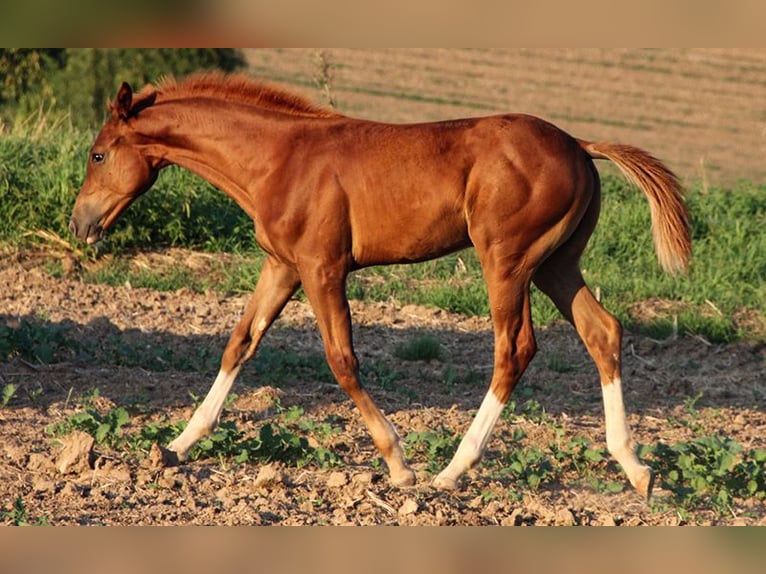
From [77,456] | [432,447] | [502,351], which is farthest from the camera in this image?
[432,447]

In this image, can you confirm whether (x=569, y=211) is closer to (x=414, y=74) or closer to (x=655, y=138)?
(x=655, y=138)

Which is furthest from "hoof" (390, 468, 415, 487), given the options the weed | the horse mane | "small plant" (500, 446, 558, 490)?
the horse mane

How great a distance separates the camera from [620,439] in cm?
614

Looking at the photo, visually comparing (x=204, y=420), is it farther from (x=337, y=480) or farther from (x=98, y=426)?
(x=337, y=480)

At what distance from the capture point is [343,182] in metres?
6.18

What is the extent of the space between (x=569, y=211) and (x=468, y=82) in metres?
18.3

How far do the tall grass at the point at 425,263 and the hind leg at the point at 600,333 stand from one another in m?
3.05

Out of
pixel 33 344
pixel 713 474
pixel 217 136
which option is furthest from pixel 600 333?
pixel 33 344

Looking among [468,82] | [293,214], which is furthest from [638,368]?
[468,82]

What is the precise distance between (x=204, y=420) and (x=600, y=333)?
202 centimetres

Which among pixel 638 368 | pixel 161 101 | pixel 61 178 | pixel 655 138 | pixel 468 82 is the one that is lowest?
pixel 638 368

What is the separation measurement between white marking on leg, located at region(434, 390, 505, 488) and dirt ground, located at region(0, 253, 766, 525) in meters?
0.08

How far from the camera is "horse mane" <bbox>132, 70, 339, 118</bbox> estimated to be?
21.4 ft

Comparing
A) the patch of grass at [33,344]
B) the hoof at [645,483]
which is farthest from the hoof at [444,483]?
the patch of grass at [33,344]
